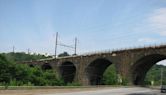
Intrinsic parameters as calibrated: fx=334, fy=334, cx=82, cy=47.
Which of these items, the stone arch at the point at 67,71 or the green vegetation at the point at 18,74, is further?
the stone arch at the point at 67,71

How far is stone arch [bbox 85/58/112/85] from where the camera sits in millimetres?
74838

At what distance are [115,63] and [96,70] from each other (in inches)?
391

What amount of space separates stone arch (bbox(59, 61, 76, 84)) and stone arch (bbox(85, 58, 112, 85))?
26.8 feet

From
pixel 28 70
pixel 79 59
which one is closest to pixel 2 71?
pixel 28 70

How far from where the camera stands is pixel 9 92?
30.3 meters

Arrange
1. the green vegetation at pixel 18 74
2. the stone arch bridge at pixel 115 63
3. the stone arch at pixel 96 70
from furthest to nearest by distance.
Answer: the stone arch at pixel 96 70 → the stone arch bridge at pixel 115 63 → the green vegetation at pixel 18 74

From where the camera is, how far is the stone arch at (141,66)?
6350 centimetres

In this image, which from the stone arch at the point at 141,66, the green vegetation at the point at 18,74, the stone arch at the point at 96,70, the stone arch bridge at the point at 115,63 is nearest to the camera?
the green vegetation at the point at 18,74

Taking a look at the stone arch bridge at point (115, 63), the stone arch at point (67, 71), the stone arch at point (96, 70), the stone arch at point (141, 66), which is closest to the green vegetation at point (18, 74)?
the stone arch bridge at point (115, 63)

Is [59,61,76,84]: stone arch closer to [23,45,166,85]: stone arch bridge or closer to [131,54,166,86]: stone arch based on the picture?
[23,45,166,85]: stone arch bridge

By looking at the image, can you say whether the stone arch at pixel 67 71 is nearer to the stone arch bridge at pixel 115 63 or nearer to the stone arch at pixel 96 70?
the stone arch bridge at pixel 115 63

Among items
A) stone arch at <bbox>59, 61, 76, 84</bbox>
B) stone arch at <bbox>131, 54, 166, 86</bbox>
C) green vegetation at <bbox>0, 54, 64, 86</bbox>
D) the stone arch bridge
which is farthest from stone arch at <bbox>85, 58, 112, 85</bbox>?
green vegetation at <bbox>0, 54, 64, 86</bbox>

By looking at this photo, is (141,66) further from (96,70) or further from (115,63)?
(96,70)

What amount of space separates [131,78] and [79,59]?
16821mm
